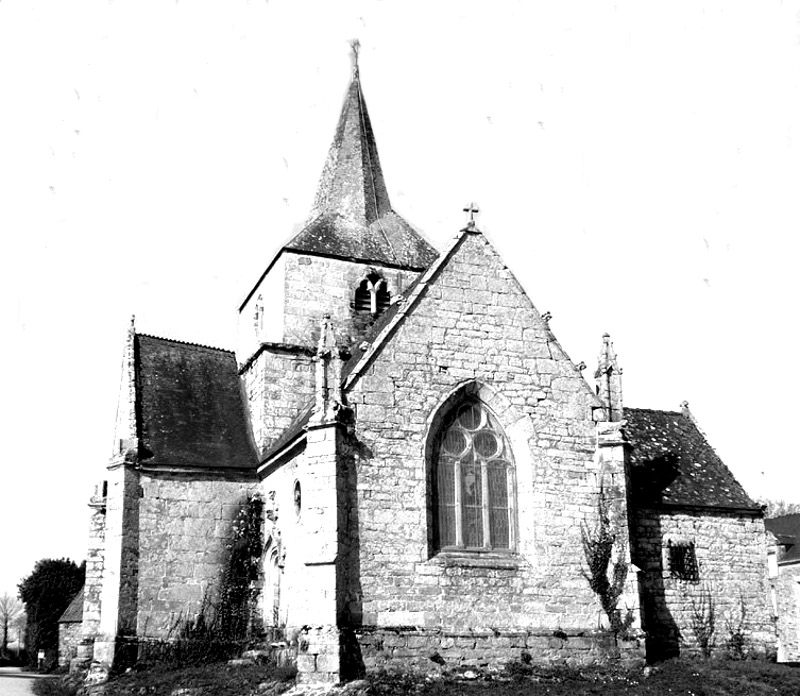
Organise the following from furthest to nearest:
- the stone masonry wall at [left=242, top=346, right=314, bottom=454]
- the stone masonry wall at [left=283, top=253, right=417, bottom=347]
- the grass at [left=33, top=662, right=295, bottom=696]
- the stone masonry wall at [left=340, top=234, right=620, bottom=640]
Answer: the stone masonry wall at [left=283, top=253, right=417, bottom=347] → the stone masonry wall at [left=242, top=346, right=314, bottom=454] → the stone masonry wall at [left=340, top=234, right=620, bottom=640] → the grass at [left=33, top=662, right=295, bottom=696]

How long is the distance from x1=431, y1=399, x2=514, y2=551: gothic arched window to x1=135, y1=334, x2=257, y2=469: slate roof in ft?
19.4

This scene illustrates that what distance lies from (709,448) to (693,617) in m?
5.69

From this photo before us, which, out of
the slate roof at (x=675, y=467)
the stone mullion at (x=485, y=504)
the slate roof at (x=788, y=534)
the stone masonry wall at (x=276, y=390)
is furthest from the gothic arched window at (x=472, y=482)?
the slate roof at (x=788, y=534)

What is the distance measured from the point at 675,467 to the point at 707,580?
3198 millimetres

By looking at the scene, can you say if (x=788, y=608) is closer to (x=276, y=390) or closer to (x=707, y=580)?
(x=707, y=580)

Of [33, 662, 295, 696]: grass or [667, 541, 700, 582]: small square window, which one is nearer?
[33, 662, 295, 696]: grass

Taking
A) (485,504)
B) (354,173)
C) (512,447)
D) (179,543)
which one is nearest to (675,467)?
(512,447)

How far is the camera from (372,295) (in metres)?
27.0

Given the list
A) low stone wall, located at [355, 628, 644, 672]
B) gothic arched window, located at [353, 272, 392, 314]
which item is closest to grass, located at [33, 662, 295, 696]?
low stone wall, located at [355, 628, 644, 672]

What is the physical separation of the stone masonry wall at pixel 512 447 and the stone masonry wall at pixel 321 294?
19.6ft

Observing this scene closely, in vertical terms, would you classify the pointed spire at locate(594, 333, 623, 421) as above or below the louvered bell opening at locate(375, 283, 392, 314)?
below

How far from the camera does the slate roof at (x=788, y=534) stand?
47.0 meters

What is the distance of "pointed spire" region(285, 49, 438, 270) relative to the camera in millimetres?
27391

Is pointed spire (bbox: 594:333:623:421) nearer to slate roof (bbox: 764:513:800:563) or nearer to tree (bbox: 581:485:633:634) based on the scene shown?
tree (bbox: 581:485:633:634)
